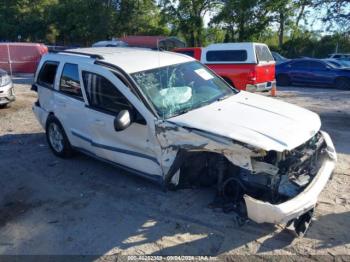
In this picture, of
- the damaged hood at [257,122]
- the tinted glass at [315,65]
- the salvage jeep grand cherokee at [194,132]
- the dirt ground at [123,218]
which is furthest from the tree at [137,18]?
the damaged hood at [257,122]

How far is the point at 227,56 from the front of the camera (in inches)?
512

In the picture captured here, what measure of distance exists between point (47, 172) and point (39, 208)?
1.24m

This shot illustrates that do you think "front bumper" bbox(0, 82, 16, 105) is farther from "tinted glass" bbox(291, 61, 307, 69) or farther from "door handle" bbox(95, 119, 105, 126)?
"tinted glass" bbox(291, 61, 307, 69)

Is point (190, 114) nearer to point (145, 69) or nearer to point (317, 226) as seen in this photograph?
point (145, 69)

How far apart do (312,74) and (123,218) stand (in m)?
13.9

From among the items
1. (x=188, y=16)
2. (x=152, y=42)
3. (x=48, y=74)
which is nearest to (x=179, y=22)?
(x=188, y=16)

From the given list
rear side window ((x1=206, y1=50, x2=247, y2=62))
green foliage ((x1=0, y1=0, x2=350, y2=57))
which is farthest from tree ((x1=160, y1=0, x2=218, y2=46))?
rear side window ((x1=206, y1=50, x2=247, y2=62))

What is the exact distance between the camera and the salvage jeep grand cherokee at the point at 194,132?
3.86 m

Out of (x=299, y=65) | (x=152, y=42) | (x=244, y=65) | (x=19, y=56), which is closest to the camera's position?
(x=244, y=65)

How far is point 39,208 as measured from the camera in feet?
15.8

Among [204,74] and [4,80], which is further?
[4,80]

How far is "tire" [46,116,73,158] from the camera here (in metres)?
6.32

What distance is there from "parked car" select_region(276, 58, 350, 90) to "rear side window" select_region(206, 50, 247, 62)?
5015mm

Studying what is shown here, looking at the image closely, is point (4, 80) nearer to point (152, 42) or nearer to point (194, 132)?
point (194, 132)
